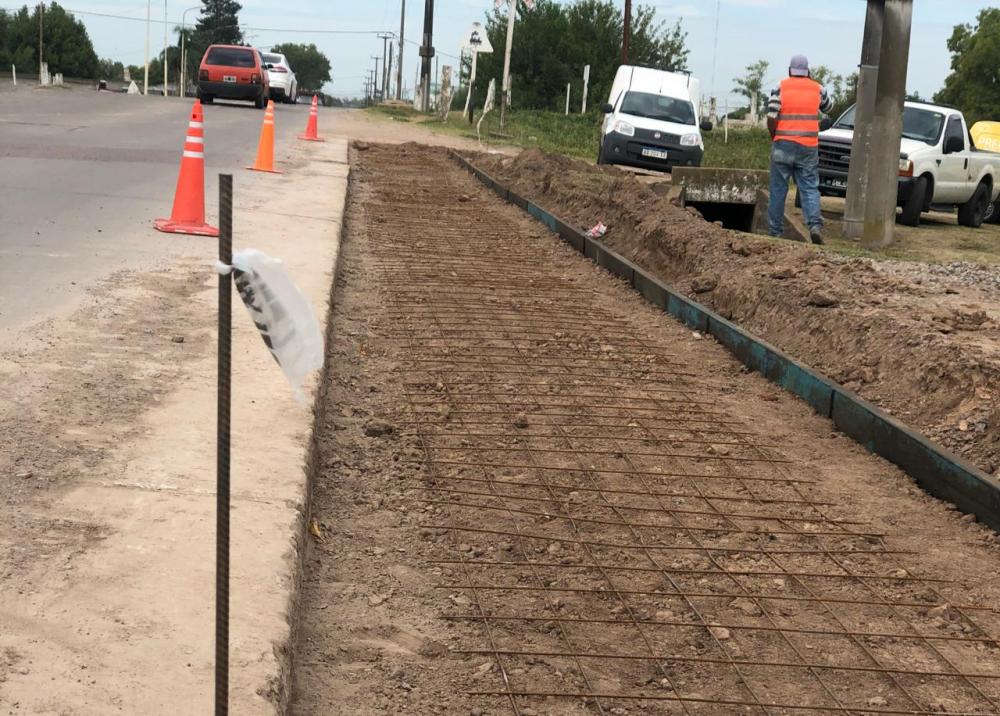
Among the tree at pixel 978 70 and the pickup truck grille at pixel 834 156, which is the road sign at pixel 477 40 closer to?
the pickup truck grille at pixel 834 156

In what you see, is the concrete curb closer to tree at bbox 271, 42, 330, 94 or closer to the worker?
the worker

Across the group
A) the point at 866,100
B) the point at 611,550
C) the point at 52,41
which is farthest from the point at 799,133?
the point at 52,41

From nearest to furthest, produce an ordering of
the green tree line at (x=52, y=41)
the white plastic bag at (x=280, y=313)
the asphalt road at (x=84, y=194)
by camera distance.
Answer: the white plastic bag at (x=280, y=313), the asphalt road at (x=84, y=194), the green tree line at (x=52, y=41)

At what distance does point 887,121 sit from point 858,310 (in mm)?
6646

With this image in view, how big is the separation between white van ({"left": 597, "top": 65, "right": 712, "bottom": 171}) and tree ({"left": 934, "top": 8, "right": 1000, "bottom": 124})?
40220 mm

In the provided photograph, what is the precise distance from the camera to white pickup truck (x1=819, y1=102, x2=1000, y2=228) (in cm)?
1836

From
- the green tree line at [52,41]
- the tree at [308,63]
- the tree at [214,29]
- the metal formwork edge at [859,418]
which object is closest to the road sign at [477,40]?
the metal formwork edge at [859,418]

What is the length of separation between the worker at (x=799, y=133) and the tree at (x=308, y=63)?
17779 centimetres

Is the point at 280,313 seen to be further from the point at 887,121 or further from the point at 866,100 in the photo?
the point at 866,100

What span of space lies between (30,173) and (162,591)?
38.8 ft

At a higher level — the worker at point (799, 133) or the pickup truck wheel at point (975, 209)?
the worker at point (799, 133)

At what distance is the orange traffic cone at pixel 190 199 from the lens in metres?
10.4

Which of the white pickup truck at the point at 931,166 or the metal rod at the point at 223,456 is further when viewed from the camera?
the white pickup truck at the point at 931,166

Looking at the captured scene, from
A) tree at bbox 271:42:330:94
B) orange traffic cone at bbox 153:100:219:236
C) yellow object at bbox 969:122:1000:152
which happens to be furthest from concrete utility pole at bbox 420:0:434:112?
tree at bbox 271:42:330:94
